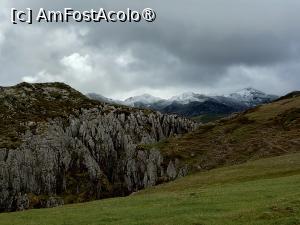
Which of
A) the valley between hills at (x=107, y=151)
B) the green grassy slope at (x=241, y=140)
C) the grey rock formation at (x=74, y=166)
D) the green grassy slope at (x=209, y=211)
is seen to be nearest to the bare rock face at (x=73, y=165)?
the grey rock formation at (x=74, y=166)

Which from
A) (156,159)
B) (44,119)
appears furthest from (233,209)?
(44,119)

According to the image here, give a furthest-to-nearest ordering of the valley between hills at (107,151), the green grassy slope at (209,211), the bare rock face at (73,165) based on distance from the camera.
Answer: the bare rock face at (73,165)
the valley between hills at (107,151)
the green grassy slope at (209,211)

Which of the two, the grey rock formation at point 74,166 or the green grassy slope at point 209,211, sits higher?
the grey rock formation at point 74,166

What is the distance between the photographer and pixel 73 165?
15475cm

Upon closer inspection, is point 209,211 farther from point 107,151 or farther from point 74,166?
point 107,151

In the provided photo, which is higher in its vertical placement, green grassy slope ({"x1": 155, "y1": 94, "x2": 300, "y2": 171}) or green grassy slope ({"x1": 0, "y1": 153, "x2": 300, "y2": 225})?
green grassy slope ({"x1": 155, "y1": 94, "x2": 300, "y2": 171})

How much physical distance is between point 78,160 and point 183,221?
12706 centimetres

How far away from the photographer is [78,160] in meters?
156

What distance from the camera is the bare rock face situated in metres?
138

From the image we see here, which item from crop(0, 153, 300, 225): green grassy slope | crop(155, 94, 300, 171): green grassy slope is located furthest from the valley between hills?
crop(0, 153, 300, 225): green grassy slope

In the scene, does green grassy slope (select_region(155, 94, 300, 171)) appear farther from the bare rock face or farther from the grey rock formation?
the grey rock formation

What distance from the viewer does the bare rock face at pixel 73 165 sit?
13838cm

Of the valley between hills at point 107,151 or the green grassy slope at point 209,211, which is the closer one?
the green grassy slope at point 209,211

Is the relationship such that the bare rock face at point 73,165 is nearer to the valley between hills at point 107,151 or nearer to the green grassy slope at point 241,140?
the valley between hills at point 107,151
